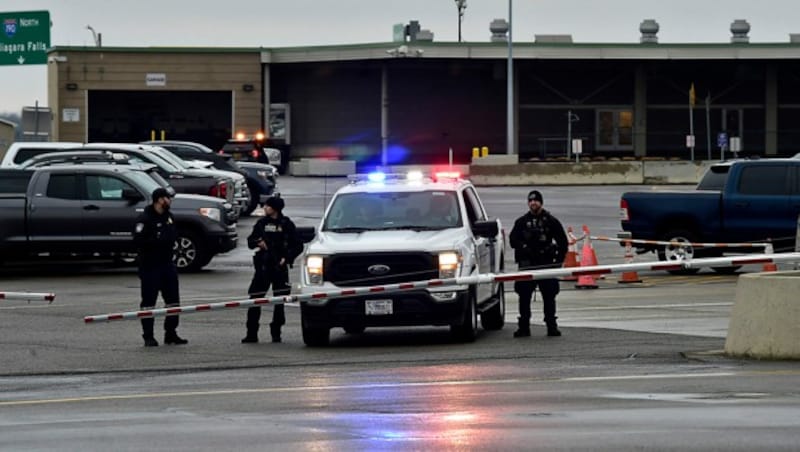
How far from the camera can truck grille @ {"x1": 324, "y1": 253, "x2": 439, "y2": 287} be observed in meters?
16.8

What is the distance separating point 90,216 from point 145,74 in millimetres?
46270

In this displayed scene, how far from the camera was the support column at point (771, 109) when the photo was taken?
74.4m

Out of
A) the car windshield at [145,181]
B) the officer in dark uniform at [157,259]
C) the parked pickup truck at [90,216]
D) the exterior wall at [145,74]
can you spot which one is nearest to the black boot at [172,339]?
the officer in dark uniform at [157,259]

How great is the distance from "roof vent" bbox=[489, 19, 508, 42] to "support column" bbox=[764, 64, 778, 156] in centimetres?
1223

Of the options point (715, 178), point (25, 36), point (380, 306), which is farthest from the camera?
point (25, 36)

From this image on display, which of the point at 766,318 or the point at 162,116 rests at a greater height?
the point at 162,116

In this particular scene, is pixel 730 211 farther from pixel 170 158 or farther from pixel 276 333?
pixel 170 158

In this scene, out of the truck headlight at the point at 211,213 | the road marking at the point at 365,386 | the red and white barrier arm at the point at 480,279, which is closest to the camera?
the road marking at the point at 365,386

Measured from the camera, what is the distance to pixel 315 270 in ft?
55.4

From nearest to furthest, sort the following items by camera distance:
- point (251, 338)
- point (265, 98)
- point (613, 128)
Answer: point (251, 338)
point (265, 98)
point (613, 128)

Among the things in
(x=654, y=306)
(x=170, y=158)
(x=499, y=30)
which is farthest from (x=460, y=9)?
(x=654, y=306)

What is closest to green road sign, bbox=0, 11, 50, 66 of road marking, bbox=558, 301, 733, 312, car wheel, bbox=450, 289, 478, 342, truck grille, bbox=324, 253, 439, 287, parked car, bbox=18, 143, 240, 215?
parked car, bbox=18, 143, 240, 215

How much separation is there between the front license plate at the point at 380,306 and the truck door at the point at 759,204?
11.2 m

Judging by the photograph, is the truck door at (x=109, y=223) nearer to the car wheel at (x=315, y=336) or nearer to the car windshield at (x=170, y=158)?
the car windshield at (x=170, y=158)
